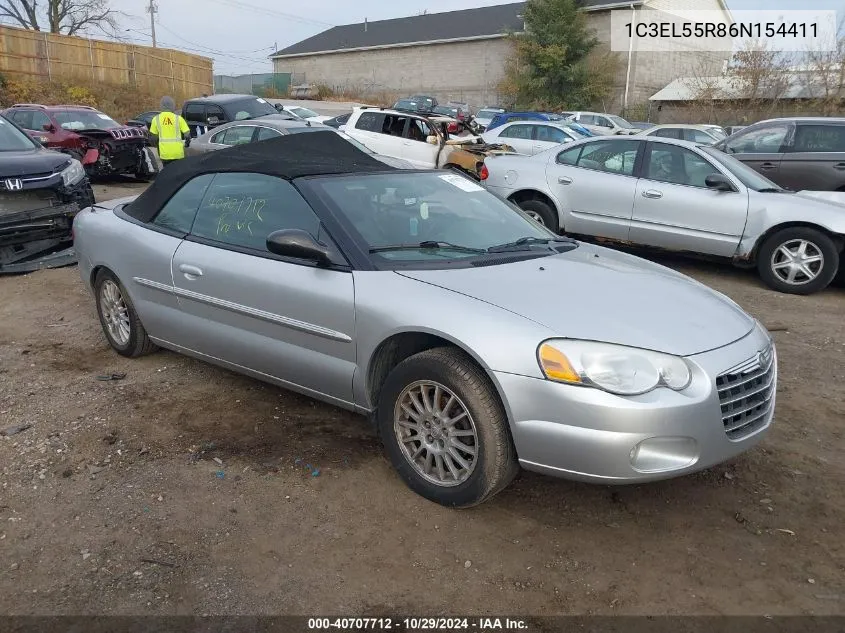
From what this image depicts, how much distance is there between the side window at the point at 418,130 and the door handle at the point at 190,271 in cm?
980

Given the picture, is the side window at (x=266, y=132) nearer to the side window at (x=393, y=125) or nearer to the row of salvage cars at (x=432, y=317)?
the side window at (x=393, y=125)

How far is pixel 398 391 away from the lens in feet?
10.7

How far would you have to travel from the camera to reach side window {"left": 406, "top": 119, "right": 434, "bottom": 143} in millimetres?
13462

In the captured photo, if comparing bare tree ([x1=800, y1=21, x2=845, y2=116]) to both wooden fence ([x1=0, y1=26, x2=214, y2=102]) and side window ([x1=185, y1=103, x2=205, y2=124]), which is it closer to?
side window ([x1=185, y1=103, x2=205, y2=124])

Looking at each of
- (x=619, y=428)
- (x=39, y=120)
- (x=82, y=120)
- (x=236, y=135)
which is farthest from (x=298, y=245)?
(x=39, y=120)

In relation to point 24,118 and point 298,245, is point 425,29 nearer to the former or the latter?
point 24,118

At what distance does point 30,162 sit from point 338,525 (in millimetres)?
6364

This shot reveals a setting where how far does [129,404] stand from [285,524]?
173 centimetres

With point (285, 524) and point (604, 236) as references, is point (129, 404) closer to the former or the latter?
point (285, 524)

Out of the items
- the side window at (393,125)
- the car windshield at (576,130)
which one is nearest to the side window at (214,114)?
→ the side window at (393,125)

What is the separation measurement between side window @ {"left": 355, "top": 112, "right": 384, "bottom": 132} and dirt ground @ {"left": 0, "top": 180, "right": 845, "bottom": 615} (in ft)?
34.5

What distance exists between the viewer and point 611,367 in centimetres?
281

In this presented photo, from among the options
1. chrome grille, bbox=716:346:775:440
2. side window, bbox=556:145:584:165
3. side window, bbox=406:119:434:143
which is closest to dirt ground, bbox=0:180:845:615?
chrome grille, bbox=716:346:775:440

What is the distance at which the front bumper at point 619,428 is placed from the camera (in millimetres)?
2746
